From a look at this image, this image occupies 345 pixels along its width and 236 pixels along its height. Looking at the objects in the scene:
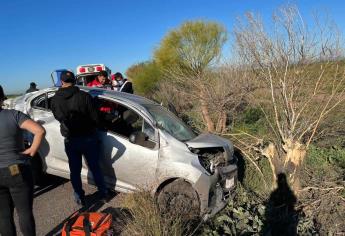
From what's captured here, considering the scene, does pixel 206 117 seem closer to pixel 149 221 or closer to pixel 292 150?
pixel 292 150

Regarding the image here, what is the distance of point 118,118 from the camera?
604cm

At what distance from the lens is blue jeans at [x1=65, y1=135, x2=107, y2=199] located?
17.2ft

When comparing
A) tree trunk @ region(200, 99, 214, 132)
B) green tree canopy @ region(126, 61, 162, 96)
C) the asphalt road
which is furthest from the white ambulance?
green tree canopy @ region(126, 61, 162, 96)

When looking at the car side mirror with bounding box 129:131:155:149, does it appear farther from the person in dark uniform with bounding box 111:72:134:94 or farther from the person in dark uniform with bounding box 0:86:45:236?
the person in dark uniform with bounding box 111:72:134:94

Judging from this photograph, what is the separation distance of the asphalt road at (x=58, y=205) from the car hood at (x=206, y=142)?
144cm

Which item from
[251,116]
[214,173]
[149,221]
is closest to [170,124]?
[214,173]

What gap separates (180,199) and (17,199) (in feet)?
7.36

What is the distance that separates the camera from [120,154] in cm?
548

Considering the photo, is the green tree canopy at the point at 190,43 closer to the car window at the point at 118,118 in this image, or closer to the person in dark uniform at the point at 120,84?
the person in dark uniform at the point at 120,84

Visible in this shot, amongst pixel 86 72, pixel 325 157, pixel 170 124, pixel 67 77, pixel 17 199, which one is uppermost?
pixel 67 77

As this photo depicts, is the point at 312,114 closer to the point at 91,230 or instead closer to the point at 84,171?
the point at 84,171

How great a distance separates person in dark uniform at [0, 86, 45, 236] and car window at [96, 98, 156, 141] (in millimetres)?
2153

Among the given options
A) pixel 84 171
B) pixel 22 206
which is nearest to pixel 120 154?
pixel 84 171

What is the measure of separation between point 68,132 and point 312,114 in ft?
15.6
